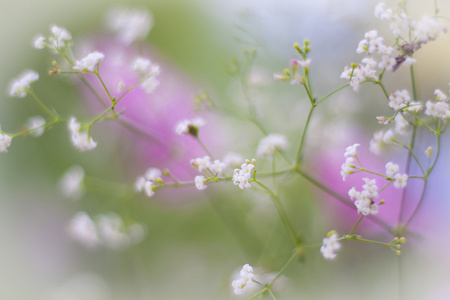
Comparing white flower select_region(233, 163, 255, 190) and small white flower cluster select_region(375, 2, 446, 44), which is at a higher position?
small white flower cluster select_region(375, 2, 446, 44)

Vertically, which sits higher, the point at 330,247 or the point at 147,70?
the point at 147,70

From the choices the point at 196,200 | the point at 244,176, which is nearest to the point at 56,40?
the point at 244,176

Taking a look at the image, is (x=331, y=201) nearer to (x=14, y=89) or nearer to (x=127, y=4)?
(x=14, y=89)

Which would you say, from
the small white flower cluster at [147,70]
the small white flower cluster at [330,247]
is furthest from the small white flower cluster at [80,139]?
the small white flower cluster at [330,247]

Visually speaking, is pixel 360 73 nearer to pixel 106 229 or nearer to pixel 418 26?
pixel 418 26

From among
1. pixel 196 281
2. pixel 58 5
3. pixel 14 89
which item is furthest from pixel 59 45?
pixel 58 5

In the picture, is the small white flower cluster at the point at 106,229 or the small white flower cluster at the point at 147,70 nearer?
the small white flower cluster at the point at 147,70

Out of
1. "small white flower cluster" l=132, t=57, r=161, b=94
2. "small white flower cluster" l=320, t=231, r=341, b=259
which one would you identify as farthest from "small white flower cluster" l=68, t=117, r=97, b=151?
"small white flower cluster" l=320, t=231, r=341, b=259

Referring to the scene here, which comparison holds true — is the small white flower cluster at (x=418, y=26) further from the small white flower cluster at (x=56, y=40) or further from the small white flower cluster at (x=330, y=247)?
the small white flower cluster at (x=56, y=40)

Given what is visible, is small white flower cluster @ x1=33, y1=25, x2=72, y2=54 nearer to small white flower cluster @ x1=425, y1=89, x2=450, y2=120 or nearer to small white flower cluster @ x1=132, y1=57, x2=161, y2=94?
small white flower cluster @ x1=132, y1=57, x2=161, y2=94
